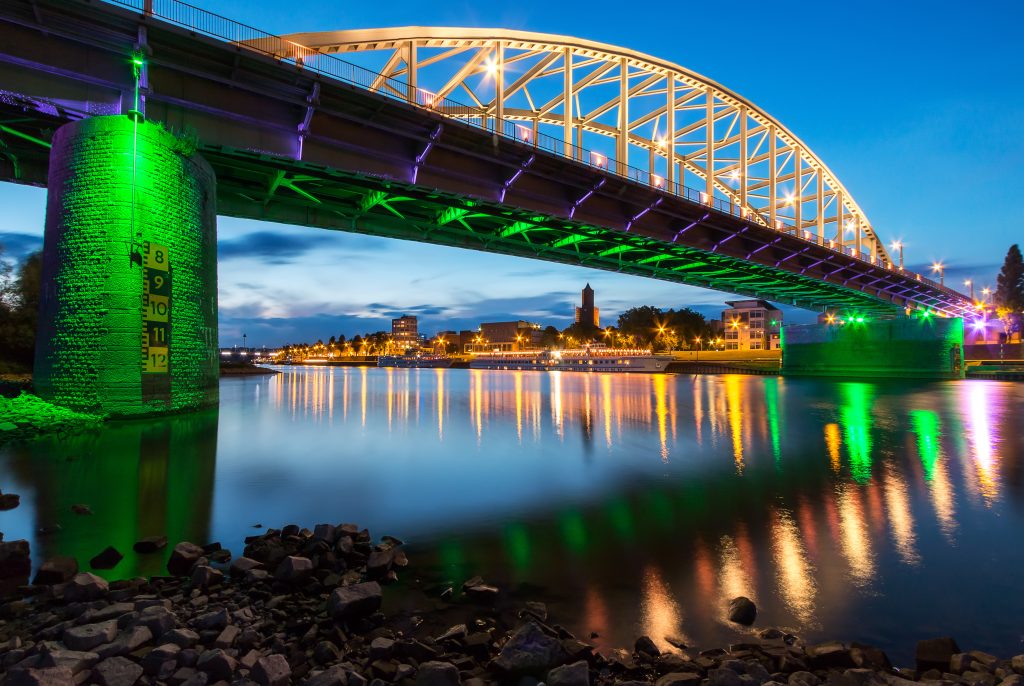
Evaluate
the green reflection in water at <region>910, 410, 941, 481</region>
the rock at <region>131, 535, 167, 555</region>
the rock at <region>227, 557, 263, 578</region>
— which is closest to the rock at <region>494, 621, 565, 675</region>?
the rock at <region>227, 557, 263, 578</region>

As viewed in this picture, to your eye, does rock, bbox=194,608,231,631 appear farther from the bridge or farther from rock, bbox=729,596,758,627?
the bridge

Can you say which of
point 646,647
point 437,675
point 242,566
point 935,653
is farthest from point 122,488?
point 935,653

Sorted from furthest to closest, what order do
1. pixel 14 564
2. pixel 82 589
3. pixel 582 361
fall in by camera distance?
pixel 582 361 → pixel 14 564 → pixel 82 589

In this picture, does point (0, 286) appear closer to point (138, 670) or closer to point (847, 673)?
point (138, 670)

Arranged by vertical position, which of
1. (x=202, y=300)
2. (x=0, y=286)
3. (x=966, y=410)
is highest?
(x=0, y=286)

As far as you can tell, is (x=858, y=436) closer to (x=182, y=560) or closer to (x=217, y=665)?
(x=182, y=560)

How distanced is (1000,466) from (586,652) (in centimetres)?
1359

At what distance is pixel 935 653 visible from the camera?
151 inches

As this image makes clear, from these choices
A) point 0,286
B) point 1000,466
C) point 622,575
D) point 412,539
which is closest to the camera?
point 622,575

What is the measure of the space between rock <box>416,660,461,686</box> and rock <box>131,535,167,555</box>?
15.1ft

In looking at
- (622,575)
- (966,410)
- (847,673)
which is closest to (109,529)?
(622,575)

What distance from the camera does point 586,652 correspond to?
3793 mm

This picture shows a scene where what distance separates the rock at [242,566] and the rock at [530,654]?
3045 millimetres

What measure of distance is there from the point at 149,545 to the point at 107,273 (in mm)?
14907
